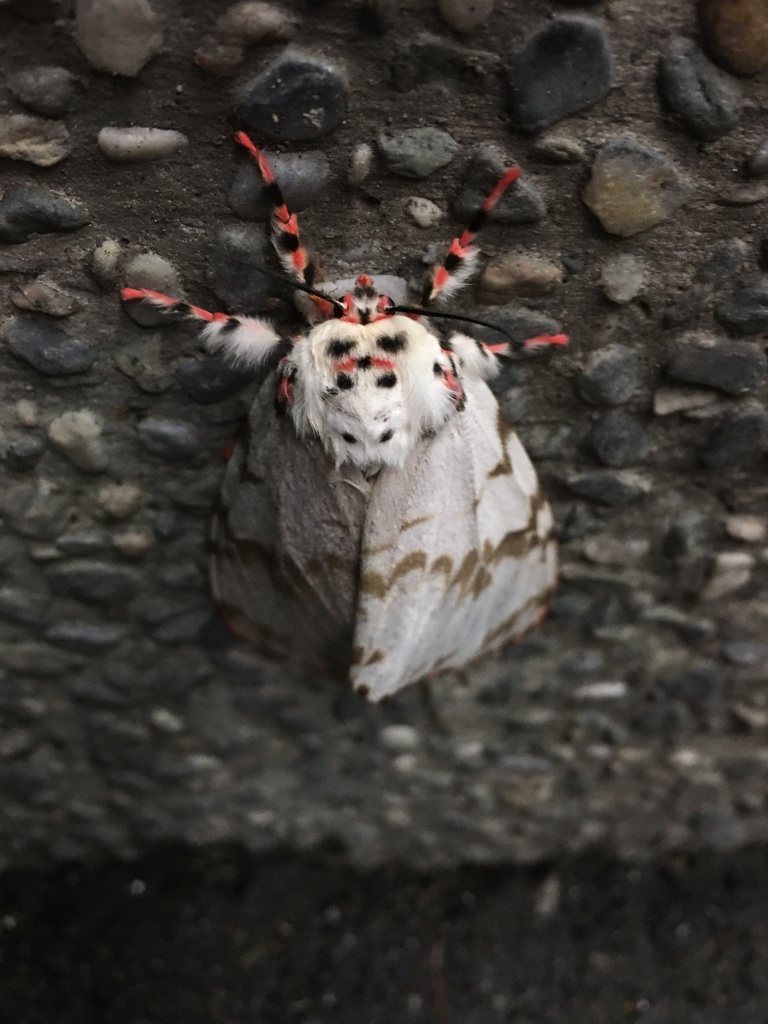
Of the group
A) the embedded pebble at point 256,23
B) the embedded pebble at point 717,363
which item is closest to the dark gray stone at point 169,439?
the embedded pebble at point 256,23

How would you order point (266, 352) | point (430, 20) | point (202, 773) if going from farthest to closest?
point (202, 773), point (266, 352), point (430, 20)

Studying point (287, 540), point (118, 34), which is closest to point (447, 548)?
point (287, 540)

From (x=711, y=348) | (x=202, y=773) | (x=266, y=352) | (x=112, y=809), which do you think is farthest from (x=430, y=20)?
(x=112, y=809)

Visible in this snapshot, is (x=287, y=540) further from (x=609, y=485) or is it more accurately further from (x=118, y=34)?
(x=118, y=34)

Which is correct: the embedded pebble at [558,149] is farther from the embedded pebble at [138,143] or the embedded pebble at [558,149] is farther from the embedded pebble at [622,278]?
the embedded pebble at [138,143]

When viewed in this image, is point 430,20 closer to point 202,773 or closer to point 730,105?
point 730,105

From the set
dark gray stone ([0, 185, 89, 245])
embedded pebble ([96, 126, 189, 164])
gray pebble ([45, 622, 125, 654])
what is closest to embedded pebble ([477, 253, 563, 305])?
embedded pebble ([96, 126, 189, 164])
